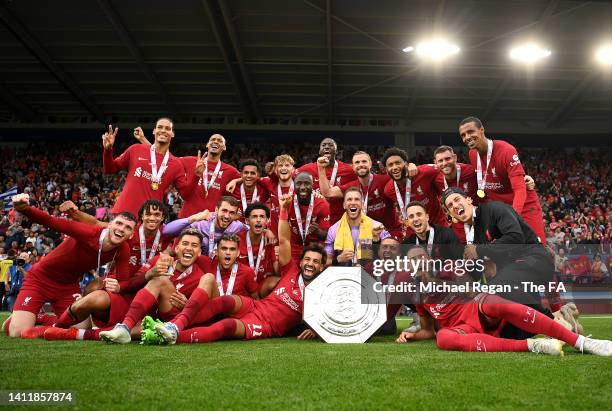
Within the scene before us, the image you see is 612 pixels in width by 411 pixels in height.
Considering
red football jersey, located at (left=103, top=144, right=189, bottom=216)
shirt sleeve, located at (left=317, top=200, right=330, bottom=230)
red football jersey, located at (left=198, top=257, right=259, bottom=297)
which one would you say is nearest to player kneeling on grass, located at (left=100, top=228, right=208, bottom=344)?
red football jersey, located at (left=198, top=257, right=259, bottom=297)

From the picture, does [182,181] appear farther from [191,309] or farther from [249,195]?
[191,309]

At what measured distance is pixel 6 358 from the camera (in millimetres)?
3473

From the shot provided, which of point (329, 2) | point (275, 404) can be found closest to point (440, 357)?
point (275, 404)

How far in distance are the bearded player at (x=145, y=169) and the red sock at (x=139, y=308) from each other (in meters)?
2.09

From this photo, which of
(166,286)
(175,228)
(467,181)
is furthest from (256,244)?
(467,181)

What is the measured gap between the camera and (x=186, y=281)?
502 centimetres

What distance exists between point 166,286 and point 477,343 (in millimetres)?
2911

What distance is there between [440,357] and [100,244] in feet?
11.3

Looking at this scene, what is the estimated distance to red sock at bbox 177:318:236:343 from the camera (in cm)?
434

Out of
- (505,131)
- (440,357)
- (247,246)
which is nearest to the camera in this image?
(440,357)

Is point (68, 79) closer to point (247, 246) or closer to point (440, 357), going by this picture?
point (247, 246)

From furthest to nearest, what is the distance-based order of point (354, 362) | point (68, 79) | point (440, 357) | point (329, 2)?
point (68, 79), point (329, 2), point (440, 357), point (354, 362)

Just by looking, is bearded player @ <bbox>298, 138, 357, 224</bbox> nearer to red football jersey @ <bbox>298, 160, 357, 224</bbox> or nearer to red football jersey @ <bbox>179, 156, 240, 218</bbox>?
red football jersey @ <bbox>298, 160, 357, 224</bbox>

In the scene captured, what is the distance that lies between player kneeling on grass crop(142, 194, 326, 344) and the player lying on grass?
18 centimetres
